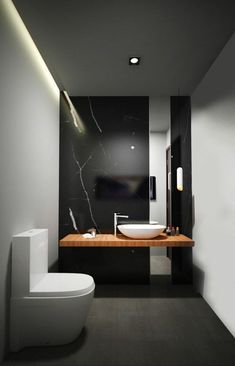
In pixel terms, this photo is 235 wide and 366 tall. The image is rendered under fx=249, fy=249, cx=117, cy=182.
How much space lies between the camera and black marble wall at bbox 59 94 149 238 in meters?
3.35

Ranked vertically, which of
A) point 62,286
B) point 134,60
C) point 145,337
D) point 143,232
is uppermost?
point 134,60

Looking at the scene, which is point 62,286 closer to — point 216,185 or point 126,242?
point 126,242

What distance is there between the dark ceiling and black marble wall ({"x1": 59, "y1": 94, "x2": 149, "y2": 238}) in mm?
456

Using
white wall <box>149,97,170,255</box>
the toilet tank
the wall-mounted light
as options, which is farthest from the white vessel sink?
the wall-mounted light

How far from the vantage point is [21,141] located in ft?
6.89

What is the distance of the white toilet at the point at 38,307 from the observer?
189 cm

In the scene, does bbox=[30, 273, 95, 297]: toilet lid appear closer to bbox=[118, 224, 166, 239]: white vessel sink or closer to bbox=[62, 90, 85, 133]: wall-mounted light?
bbox=[118, 224, 166, 239]: white vessel sink

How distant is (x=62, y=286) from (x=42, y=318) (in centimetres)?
26

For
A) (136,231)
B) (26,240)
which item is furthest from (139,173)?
(26,240)

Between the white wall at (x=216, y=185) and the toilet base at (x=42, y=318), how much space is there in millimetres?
1330

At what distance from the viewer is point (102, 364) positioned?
1.74 m

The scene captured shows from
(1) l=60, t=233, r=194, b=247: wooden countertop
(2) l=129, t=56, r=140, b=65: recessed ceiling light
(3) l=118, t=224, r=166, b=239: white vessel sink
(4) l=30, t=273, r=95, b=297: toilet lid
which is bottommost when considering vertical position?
(4) l=30, t=273, r=95, b=297: toilet lid

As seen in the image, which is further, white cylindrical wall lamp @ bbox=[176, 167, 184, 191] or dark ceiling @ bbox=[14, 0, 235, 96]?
white cylindrical wall lamp @ bbox=[176, 167, 184, 191]

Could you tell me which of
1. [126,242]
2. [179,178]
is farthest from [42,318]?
[179,178]
